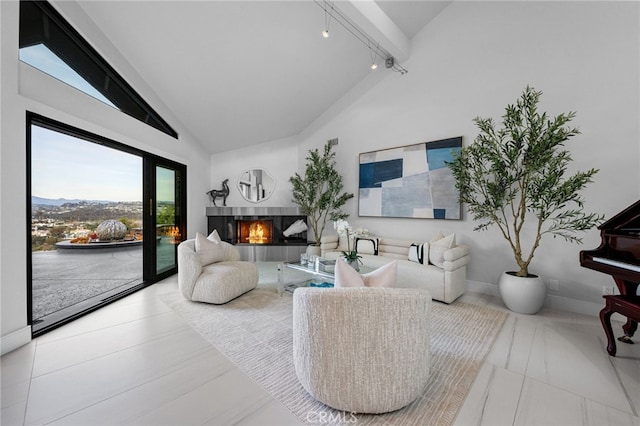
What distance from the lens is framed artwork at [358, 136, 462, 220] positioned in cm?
387

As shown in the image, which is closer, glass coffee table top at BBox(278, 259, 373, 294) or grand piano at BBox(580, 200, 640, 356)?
grand piano at BBox(580, 200, 640, 356)

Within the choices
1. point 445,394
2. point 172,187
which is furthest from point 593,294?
point 172,187

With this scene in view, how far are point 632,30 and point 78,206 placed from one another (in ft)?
24.4

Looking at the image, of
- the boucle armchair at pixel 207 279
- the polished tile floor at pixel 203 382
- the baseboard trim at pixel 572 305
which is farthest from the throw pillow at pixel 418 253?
the boucle armchair at pixel 207 279

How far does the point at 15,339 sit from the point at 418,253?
13.6 ft

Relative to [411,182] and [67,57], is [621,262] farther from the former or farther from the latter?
[67,57]

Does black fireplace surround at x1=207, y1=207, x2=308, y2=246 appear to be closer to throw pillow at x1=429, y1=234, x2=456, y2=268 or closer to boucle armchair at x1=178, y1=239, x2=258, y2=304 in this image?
boucle armchair at x1=178, y1=239, x2=258, y2=304

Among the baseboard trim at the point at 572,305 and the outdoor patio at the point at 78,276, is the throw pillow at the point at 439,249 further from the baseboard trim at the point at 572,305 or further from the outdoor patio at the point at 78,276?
the outdoor patio at the point at 78,276

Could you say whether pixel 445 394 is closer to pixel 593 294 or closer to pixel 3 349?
pixel 593 294

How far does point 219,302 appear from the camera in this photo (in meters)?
3.04

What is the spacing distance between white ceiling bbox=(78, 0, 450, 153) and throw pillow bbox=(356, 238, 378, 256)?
9.38ft

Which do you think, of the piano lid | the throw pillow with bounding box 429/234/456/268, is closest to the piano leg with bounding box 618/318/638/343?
the piano lid

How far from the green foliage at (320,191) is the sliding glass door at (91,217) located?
2.34 meters

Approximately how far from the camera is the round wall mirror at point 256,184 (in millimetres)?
6133
